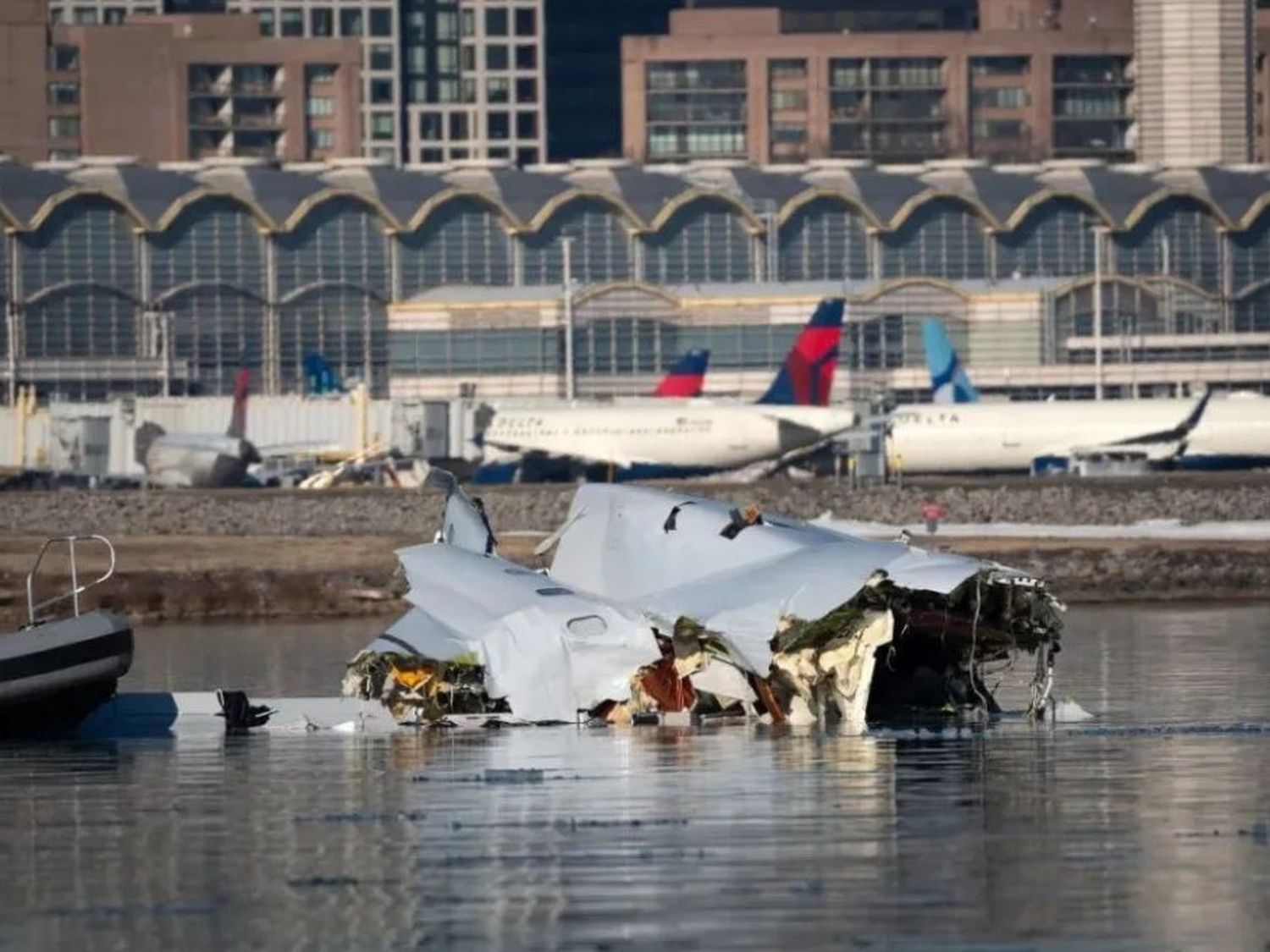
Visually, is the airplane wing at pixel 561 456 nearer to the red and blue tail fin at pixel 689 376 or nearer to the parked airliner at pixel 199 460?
the parked airliner at pixel 199 460

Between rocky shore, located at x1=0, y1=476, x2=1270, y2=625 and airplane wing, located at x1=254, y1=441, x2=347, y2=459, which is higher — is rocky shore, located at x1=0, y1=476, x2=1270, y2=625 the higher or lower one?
the lower one

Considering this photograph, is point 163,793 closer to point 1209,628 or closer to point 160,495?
point 1209,628

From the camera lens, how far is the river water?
74.9ft

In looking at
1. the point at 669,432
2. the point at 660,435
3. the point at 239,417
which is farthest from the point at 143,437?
the point at 669,432

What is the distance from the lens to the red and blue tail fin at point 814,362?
13875cm

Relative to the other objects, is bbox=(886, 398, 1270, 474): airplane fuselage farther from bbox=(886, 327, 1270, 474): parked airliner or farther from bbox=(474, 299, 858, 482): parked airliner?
bbox=(474, 299, 858, 482): parked airliner

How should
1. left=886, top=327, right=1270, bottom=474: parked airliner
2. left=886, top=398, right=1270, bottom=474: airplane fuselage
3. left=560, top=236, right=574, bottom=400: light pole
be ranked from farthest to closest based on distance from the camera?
left=560, top=236, right=574, bottom=400: light pole < left=886, top=398, right=1270, bottom=474: airplane fuselage < left=886, top=327, right=1270, bottom=474: parked airliner

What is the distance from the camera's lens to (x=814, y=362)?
140 metres

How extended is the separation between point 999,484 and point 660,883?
73.4 m

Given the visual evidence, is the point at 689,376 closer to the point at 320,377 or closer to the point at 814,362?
the point at 814,362

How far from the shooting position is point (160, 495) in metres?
100

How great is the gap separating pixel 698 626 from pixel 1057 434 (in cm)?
9566

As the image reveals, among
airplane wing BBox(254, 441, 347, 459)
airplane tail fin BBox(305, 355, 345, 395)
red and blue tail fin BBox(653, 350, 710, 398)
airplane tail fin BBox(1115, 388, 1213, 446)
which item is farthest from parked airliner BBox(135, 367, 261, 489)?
airplane tail fin BBox(1115, 388, 1213, 446)

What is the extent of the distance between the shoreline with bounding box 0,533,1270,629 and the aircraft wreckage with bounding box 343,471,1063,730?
26.9 meters
